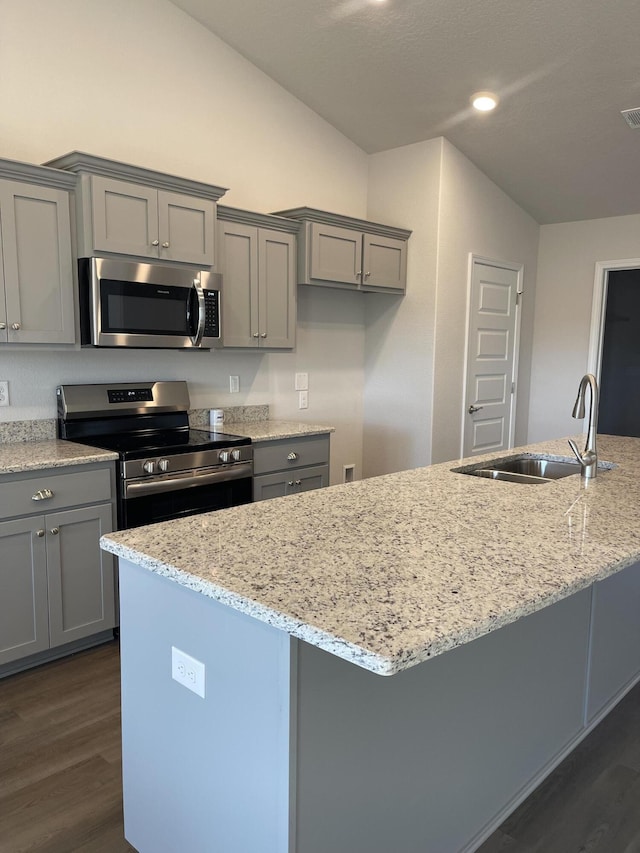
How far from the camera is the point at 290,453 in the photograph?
365 cm

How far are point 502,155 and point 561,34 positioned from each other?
1257 mm

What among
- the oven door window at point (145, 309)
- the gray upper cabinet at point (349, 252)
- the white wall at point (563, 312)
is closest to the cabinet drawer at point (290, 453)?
the oven door window at point (145, 309)

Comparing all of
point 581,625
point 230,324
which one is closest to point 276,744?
point 581,625

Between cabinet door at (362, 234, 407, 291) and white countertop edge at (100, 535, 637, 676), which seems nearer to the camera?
white countertop edge at (100, 535, 637, 676)

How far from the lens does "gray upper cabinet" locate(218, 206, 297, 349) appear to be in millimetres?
3570

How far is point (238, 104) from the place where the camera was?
388 cm

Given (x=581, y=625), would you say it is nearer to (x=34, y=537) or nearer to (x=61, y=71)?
(x=34, y=537)

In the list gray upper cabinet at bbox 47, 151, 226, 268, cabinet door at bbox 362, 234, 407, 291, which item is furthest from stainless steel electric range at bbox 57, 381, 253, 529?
cabinet door at bbox 362, 234, 407, 291

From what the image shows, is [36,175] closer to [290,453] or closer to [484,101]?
[290,453]

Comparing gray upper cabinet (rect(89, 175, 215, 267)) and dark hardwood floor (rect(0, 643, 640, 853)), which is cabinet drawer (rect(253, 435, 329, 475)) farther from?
dark hardwood floor (rect(0, 643, 640, 853))

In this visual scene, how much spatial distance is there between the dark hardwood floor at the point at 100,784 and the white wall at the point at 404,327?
236cm

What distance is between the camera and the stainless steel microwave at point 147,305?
9.64 feet

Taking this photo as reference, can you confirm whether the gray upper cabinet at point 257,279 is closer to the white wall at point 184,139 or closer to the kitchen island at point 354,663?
the white wall at point 184,139

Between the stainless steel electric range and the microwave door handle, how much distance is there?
0.39 meters
